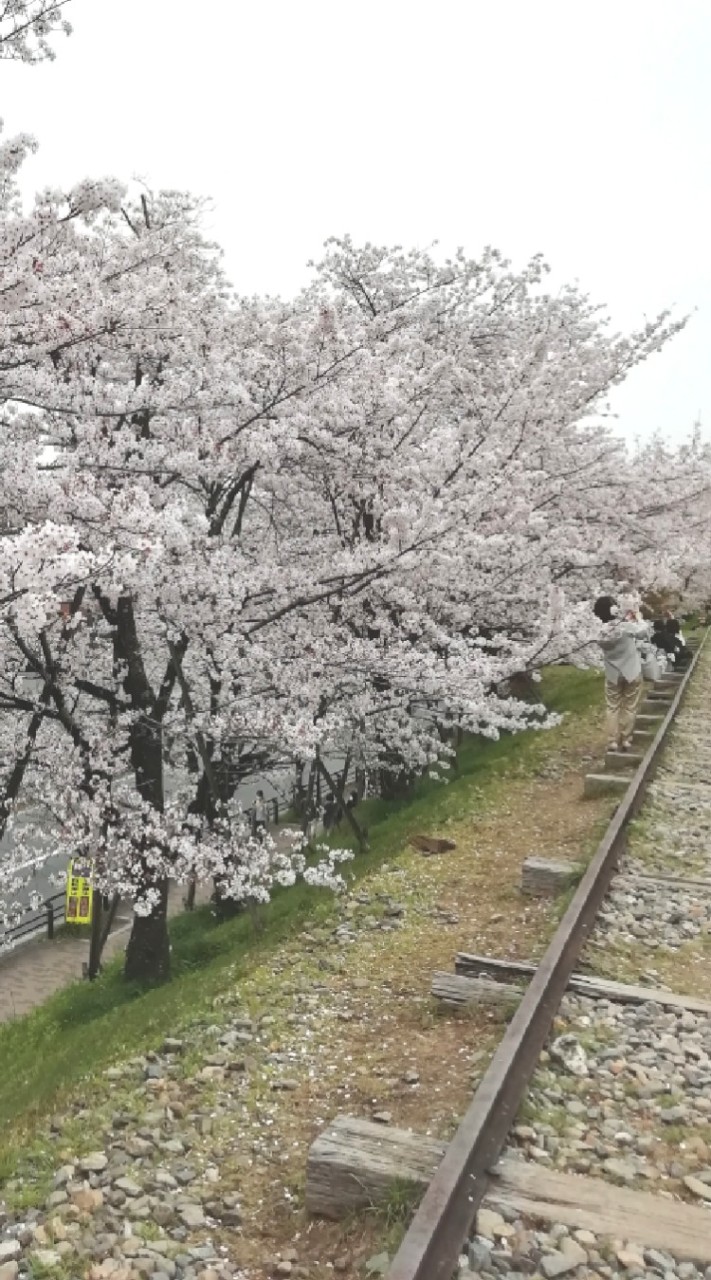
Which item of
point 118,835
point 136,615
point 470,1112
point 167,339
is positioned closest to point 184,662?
point 136,615

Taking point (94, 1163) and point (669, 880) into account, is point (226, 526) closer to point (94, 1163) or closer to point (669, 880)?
point (669, 880)

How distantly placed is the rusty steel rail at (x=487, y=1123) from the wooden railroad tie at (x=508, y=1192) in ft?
0.39

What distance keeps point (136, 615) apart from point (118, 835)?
245 cm

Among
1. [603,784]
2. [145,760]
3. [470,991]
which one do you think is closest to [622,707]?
[603,784]

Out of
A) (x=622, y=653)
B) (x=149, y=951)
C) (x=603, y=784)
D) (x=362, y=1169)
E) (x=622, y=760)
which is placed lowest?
(x=149, y=951)

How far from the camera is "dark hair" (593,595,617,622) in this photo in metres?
10.4

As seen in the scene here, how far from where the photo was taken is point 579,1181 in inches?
132

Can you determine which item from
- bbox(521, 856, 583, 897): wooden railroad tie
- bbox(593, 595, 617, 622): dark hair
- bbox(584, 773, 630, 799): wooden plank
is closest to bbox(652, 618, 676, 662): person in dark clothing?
bbox(593, 595, 617, 622): dark hair

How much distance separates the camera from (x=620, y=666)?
1064 cm

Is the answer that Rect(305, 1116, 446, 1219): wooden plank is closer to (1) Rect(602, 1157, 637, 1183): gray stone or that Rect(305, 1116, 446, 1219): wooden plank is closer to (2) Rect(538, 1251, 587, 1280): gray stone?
(2) Rect(538, 1251, 587, 1280): gray stone

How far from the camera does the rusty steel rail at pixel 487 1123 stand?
9.34ft

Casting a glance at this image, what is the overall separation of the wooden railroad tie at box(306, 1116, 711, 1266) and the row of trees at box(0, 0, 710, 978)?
123 inches

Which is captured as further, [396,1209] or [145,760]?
[145,760]

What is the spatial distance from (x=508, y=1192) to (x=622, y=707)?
325 inches
